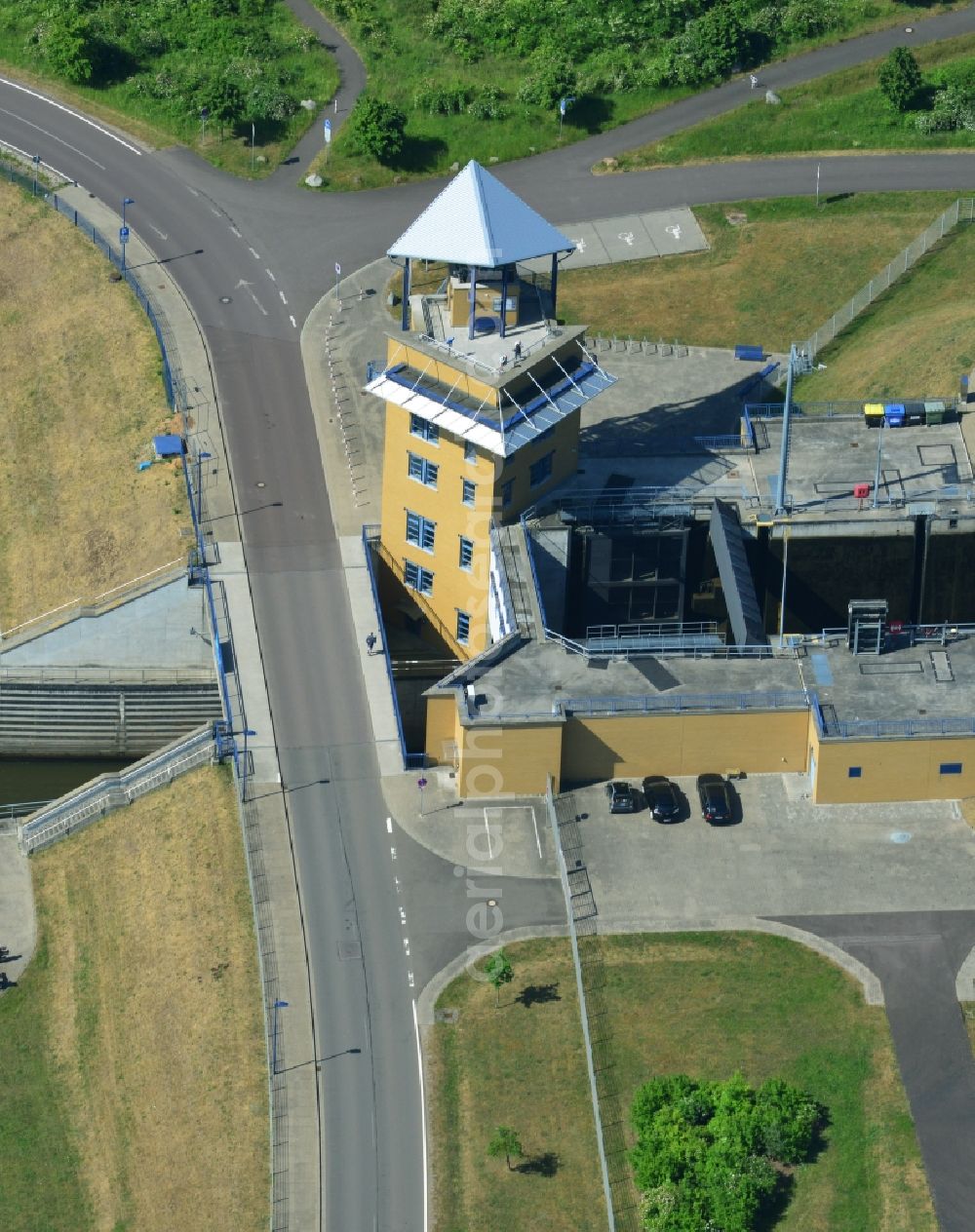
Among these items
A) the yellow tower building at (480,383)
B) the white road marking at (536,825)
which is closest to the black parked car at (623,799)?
the white road marking at (536,825)

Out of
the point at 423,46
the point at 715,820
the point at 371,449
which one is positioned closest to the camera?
the point at 715,820

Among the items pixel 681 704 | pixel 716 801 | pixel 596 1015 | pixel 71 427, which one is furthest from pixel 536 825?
pixel 71 427

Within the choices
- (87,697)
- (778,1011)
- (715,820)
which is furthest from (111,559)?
(778,1011)

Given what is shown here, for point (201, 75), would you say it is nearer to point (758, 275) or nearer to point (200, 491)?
point (758, 275)

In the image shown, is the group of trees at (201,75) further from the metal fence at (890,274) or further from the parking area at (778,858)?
the parking area at (778,858)

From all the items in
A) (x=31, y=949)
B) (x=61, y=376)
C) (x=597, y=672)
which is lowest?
(x=31, y=949)

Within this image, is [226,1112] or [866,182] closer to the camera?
[226,1112]

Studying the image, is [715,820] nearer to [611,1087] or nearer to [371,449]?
[611,1087]
